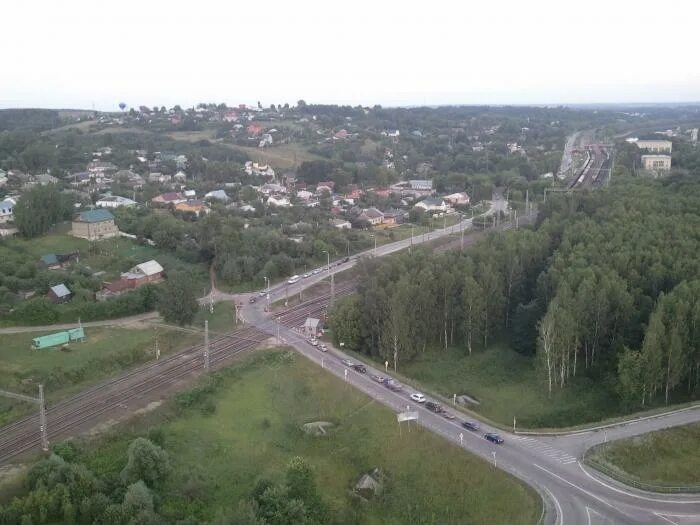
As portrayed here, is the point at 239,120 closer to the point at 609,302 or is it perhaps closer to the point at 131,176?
the point at 131,176

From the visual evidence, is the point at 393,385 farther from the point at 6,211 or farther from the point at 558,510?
the point at 6,211

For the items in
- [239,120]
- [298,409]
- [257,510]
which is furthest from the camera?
[239,120]

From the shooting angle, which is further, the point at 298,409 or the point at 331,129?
the point at 331,129

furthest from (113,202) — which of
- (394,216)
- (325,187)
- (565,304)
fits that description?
(565,304)

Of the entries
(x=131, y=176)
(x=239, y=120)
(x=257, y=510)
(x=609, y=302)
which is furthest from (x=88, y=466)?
(x=239, y=120)

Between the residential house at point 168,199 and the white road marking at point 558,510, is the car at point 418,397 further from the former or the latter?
the residential house at point 168,199

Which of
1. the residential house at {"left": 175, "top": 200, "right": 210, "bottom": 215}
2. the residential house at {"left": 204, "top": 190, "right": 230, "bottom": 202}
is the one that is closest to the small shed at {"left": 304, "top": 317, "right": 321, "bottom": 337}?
the residential house at {"left": 175, "top": 200, "right": 210, "bottom": 215}

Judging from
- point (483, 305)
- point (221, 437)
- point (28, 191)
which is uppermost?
point (28, 191)
